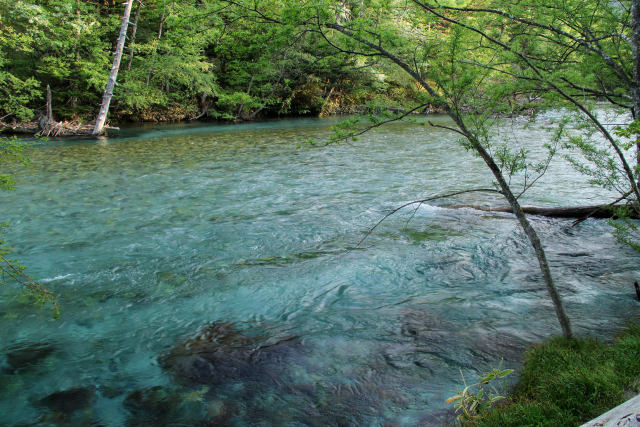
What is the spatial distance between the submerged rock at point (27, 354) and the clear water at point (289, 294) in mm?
47

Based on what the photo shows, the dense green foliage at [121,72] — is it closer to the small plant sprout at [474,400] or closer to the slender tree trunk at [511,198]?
the slender tree trunk at [511,198]

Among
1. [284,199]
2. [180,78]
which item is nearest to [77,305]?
[284,199]

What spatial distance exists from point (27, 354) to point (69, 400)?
1.14 metres

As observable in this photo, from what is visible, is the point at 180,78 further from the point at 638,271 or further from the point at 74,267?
the point at 638,271

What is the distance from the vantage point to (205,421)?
11.7ft

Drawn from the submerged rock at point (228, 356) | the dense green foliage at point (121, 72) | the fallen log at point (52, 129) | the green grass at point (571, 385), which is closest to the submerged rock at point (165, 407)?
the submerged rock at point (228, 356)

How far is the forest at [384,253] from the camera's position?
12.4 feet

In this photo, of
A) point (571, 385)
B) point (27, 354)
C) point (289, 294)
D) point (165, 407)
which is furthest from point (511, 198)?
point (27, 354)

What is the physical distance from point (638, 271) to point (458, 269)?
2333mm

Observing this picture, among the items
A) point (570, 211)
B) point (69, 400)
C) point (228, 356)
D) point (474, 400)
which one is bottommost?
point (69, 400)

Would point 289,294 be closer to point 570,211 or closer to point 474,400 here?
point 474,400

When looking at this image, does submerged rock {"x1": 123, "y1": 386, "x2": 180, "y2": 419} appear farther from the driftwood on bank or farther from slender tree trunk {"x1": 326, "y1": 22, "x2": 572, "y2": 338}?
the driftwood on bank

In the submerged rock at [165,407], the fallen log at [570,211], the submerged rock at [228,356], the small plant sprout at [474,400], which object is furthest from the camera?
the fallen log at [570,211]

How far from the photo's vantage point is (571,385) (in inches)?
127
